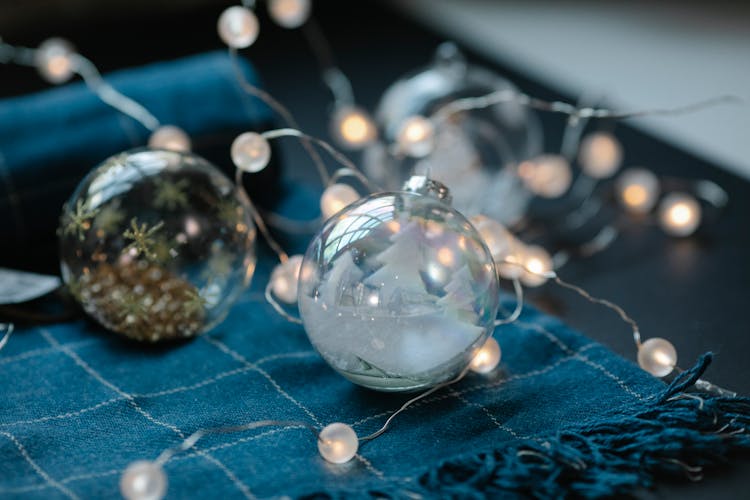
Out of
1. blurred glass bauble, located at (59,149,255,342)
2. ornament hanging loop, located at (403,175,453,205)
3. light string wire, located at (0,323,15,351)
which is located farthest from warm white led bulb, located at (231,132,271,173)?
light string wire, located at (0,323,15,351)

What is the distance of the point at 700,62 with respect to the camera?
1438 mm

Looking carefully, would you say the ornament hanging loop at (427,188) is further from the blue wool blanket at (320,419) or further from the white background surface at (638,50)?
the white background surface at (638,50)

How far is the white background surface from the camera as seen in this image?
49.3 inches

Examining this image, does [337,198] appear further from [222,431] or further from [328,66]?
[328,66]

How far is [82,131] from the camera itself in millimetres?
945

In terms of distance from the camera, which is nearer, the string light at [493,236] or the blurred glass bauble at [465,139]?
the string light at [493,236]

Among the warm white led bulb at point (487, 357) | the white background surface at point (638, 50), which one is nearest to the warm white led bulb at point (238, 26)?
the warm white led bulb at point (487, 357)

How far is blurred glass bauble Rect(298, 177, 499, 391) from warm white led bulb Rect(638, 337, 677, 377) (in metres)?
0.13

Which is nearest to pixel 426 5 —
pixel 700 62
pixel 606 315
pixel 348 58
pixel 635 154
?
pixel 348 58

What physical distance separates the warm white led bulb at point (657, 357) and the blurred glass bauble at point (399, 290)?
Result: 132mm

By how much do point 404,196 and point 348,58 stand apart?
2.75 ft

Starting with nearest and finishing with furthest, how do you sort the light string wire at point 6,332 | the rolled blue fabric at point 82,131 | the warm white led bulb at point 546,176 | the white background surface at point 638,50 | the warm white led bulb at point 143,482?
1. the warm white led bulb at point 143,482
2. the light string wire at point 6,332
3. the rolled blue fabric at point 82,131
4. the warm white led bulb at point 546,176
5. the white background surface at point 638,50

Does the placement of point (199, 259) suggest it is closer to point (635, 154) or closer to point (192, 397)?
point (192, 397)

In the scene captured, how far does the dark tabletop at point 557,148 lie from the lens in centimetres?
80
